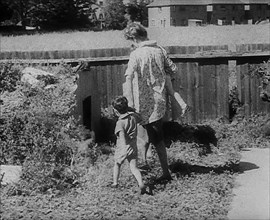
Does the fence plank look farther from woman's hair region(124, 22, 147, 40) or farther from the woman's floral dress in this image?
woman's hair region(124, 22, 147, 40)

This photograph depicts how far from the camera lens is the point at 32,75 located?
9031mm

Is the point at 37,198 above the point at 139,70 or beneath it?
beneath

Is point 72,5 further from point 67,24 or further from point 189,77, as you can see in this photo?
point 189,77

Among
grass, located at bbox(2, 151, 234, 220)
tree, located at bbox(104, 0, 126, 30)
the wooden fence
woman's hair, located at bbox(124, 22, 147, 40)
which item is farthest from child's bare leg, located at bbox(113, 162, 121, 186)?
tree, located at bbox(104, 0, 126, 30)

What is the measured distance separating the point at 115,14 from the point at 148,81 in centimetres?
5342

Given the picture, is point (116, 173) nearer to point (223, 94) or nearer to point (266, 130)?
point (266, 130)

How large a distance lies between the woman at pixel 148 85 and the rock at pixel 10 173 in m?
1.59

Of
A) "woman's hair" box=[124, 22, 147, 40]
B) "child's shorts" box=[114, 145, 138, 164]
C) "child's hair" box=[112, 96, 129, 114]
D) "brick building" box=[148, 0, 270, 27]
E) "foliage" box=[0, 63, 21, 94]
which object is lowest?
"child's shorts" box=[114, 145, 138, 164]

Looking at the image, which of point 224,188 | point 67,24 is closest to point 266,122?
point 224,188

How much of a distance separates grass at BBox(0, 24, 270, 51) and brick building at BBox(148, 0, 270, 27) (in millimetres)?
21047

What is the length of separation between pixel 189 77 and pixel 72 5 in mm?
42684

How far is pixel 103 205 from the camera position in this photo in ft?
21.2

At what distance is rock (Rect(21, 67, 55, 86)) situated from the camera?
8.83 m

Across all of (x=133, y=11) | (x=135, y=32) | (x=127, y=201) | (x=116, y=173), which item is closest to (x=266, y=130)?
(x=135, y=32)
